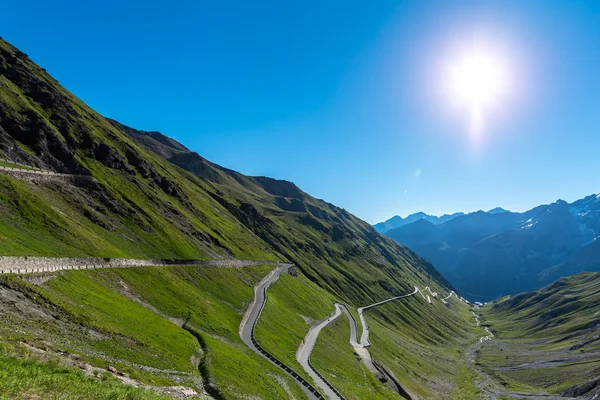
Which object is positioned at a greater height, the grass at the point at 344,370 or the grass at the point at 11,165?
the grass at the point at 11,165

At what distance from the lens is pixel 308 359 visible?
7325 centimetres

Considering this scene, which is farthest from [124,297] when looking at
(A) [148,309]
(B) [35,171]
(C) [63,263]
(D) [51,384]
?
(B) [35,171]

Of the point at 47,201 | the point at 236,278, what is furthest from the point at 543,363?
the point at 47,201

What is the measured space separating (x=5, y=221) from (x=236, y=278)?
6179 centimetres

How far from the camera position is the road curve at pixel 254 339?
175 feet

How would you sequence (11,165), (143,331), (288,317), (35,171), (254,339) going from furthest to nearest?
(288,317) < (35,171) < (11,165) < (254,339) < (143,331)

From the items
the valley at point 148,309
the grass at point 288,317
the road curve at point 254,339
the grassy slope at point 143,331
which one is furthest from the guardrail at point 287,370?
the grassy slope at point 143,331

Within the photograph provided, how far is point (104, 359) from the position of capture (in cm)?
3281

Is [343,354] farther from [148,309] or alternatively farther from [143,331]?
[143,331]

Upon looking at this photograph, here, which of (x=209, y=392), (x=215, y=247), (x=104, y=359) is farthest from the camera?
(x=215, y=247)

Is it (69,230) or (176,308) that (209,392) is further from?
(69,230)

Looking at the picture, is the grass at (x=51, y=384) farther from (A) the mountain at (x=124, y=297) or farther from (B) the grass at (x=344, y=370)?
(B) the grass at (x=344, y=370)

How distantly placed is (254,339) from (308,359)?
43.7 feet

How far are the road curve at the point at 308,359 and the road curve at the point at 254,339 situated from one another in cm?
370
